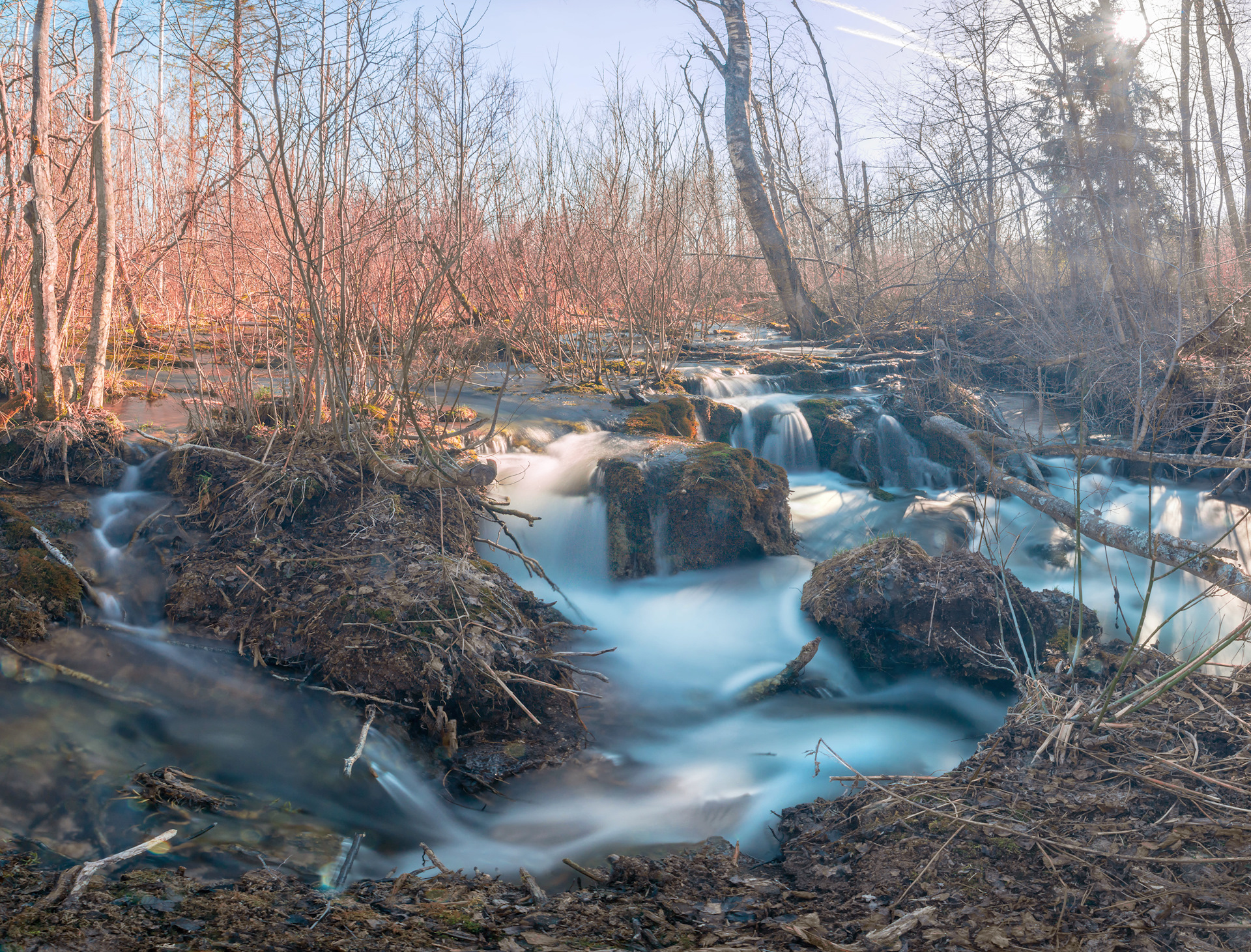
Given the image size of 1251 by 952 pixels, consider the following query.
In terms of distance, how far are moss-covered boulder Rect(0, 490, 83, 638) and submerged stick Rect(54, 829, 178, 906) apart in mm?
1751

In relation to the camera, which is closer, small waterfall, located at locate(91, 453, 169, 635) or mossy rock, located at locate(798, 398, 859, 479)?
small waterfall, located at locate(91, 453, 169, 635)

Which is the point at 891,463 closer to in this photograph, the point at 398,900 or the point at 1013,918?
the point at 1013,918

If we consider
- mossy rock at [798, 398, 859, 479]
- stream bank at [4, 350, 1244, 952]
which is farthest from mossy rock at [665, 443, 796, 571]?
mossy rock at [798, 398, 859, 479]

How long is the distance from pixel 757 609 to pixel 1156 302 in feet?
24.1

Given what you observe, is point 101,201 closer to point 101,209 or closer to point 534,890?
point 101,209

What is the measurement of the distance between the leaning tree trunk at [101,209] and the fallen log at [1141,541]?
667 cm

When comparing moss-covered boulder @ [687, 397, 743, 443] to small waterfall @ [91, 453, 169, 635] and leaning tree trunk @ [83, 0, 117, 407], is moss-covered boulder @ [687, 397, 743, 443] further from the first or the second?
leaning tree trunk @ [83, 0, 117, 407]

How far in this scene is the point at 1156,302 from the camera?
919 cm

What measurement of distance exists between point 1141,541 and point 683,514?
127 inches

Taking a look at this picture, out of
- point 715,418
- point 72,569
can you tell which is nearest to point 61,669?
point 72,569

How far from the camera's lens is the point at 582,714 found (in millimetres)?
4348

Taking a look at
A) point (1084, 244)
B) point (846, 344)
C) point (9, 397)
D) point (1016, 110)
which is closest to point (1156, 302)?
point (1084, 244)

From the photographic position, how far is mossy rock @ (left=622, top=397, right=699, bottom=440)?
25.6 feet

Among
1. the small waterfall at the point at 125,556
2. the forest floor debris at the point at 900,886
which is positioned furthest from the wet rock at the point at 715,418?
the forest floor debris at the point at 900,886
